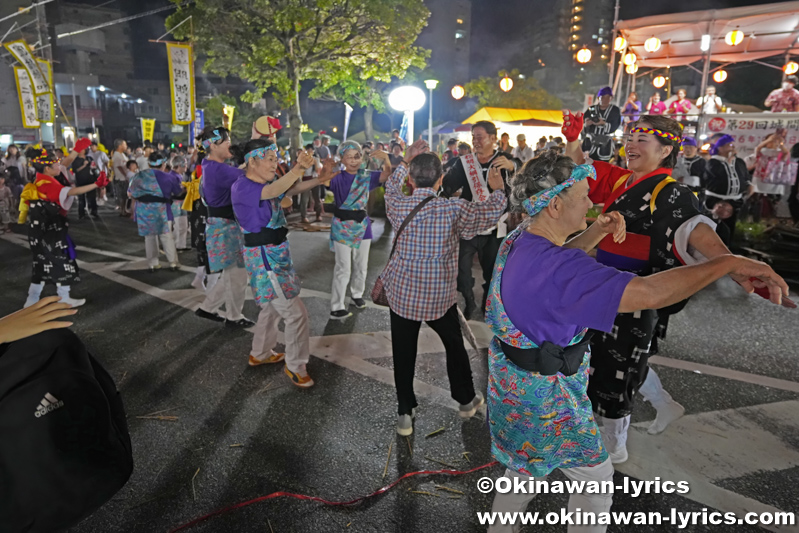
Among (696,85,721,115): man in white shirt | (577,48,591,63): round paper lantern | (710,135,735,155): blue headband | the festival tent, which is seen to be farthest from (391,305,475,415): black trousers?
the festival tent

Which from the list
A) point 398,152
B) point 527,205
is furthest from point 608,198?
point 398,152

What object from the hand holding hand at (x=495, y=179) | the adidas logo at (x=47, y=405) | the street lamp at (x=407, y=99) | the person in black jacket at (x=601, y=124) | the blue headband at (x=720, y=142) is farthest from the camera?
the street lamp at (x=407, y=99)

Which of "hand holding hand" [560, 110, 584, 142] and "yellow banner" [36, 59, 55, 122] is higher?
"yellow banner" [36, 59, 55, 122]

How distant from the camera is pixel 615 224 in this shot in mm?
2219

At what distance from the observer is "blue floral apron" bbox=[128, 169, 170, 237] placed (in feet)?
26.7

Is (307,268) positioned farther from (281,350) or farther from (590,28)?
(590,28)

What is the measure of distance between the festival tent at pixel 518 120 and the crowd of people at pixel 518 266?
18987 mm

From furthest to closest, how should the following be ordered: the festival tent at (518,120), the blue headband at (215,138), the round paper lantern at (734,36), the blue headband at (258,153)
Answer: the festival tent at (518,120) < the round paper lantern at (734,36) < the blue headband at (215,138) < the blue headband at (258,153)

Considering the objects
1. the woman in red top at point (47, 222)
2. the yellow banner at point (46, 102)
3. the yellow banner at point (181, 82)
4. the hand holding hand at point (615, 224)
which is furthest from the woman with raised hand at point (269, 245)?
the yellow banner at point (46, 102)

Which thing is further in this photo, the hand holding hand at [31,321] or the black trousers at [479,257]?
the black trousers at [479,257]

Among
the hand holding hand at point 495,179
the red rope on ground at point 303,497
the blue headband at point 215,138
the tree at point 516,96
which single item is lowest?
the red rope on ground at point 303,497

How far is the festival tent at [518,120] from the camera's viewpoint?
2519cm

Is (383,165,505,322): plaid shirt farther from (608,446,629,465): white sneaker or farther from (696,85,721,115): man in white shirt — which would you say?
(696,85,721,115): man in white shirt

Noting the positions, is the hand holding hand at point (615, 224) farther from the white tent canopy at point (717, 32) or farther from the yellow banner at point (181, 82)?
the yellow banner at point (181, 82)
